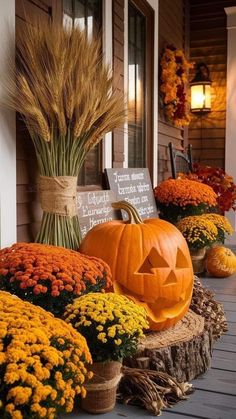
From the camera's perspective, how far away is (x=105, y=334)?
1.24 metres

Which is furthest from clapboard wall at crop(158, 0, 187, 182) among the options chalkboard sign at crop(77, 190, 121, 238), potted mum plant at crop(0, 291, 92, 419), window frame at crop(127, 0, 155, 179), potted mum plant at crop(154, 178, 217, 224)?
potted mum plant at crop(0, 291, 92, 419)

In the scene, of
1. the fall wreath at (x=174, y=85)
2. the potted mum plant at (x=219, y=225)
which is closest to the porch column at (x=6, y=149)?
the potted mum plant at (x=219, y=225)

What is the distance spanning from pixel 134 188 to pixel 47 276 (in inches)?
75.2

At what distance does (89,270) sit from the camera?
147 centimetres

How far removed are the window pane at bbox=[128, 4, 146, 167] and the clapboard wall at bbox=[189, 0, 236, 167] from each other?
1.84m

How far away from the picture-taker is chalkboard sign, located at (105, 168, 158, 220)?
9.61 ft

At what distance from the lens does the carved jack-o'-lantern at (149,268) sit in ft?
5.64

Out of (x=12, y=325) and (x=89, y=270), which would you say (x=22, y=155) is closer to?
(x=89, y=270)

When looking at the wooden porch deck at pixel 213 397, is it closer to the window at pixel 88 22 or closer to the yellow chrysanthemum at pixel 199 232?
the yellow chrysanthemum at pixel 199 232

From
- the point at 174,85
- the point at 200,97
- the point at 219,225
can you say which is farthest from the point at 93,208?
the point at 200,97

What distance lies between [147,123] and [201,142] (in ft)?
5.96

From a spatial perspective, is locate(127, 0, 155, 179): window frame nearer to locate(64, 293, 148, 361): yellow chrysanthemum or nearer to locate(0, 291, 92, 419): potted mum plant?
locate(64, 293, 148, 361): yellow chrysanthemum

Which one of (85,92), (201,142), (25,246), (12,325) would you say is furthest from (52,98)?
(201,142)

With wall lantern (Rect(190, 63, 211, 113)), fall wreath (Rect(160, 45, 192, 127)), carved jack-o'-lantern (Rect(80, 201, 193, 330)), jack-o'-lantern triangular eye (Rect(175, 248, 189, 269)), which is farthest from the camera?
wall lantern (Rect(190, 63, 211, 113))
